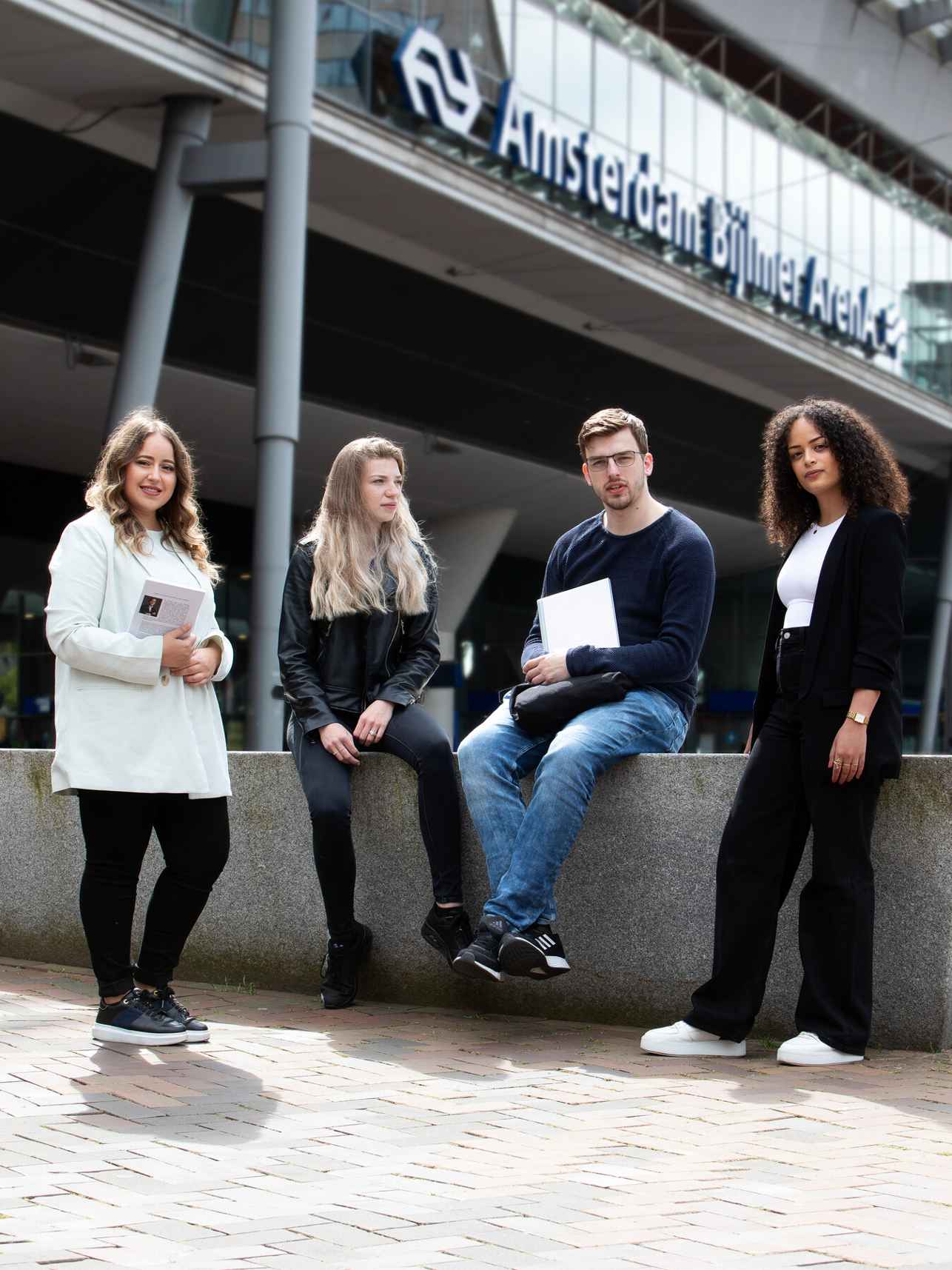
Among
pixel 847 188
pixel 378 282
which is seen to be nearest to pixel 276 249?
pixel 378 282

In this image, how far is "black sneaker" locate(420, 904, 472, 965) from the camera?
541 centimetres

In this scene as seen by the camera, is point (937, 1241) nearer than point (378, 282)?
Yes

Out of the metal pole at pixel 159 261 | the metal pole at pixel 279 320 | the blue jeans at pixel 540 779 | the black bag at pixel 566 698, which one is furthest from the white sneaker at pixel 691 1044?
the metal pole at pixel 159 261

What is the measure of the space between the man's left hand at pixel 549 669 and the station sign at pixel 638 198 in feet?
49.4

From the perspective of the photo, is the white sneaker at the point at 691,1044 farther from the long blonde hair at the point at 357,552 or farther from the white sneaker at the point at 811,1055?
the long blonde hair at the point at 357,552

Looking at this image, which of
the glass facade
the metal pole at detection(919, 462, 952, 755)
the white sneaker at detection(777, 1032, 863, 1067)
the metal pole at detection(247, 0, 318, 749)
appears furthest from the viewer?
the metal pole at detection(919, 462, 952, 755)

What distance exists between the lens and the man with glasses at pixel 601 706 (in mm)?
4992

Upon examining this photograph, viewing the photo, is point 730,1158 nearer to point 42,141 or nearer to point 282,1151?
point 282,1151

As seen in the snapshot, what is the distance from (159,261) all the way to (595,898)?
12.9 m

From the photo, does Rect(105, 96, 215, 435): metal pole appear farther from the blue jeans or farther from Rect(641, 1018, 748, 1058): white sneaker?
Rect(641, 1018, 748, 1058): white sneaker

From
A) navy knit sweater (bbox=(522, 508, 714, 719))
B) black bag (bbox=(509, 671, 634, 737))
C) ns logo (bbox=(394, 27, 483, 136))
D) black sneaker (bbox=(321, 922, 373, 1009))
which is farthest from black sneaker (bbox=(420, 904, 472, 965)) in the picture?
ns logo (bbox=(394, 27, 483, 136))

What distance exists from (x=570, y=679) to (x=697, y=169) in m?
22.6

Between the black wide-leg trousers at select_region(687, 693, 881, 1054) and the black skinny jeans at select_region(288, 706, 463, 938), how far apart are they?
1028 mm

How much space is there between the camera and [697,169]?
2630 cm
